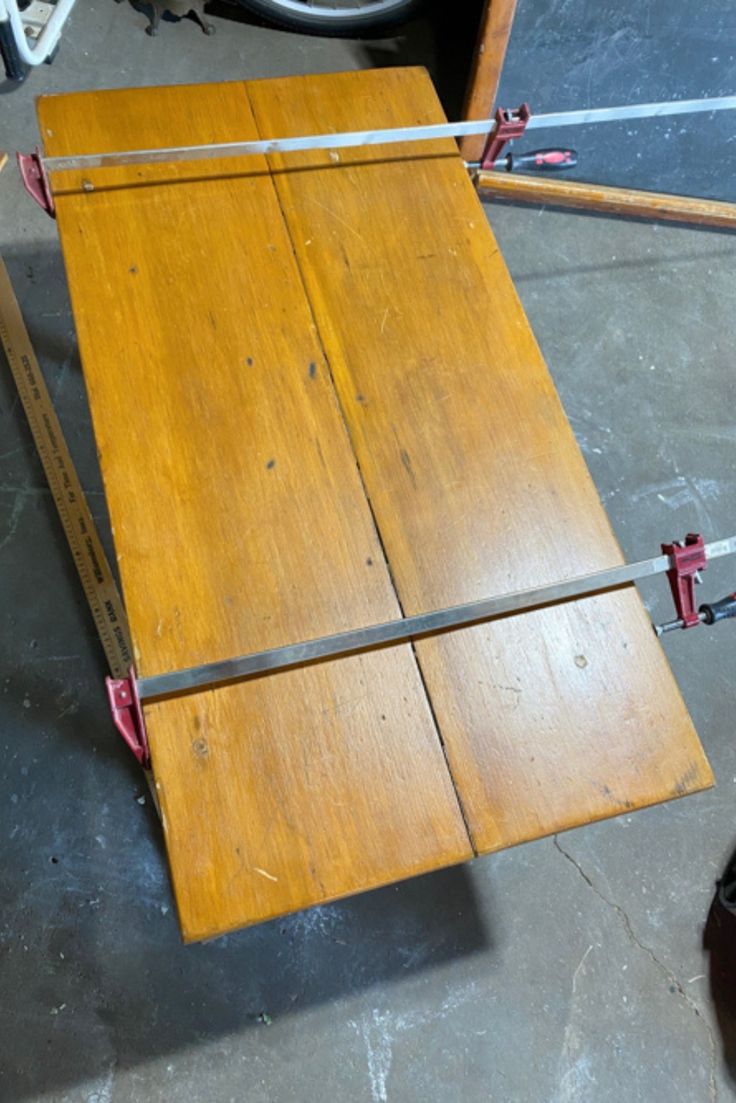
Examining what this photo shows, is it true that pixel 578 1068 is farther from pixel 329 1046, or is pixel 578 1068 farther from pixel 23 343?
pixel 23 343

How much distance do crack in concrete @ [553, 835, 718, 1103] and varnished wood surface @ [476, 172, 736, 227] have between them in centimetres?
176

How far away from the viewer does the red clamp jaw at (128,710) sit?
103 centimetres

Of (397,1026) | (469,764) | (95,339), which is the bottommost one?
(397,1026)

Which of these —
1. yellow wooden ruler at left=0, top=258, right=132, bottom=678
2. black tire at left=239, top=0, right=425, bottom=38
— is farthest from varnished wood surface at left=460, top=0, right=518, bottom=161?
yellow wooden ruler at left=0, top=258, right=132, bottom=678

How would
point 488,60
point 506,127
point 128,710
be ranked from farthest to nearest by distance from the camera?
1. point 488,60
2. point 506,127
3. point 128,710

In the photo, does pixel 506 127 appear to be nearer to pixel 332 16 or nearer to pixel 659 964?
pixel 332 16

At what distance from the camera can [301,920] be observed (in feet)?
5.36

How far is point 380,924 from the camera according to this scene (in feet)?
5.40

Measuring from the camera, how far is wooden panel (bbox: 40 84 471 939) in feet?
3.35

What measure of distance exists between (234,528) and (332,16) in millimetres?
2067

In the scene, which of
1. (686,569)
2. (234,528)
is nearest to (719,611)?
(686,569)

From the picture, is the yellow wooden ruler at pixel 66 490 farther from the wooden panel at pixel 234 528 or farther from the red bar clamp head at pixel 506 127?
the red bar clamp head at pixel 506 127

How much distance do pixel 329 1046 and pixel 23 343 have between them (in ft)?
5.77

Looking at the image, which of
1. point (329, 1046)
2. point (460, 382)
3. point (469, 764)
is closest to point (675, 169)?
point (460, 382)
